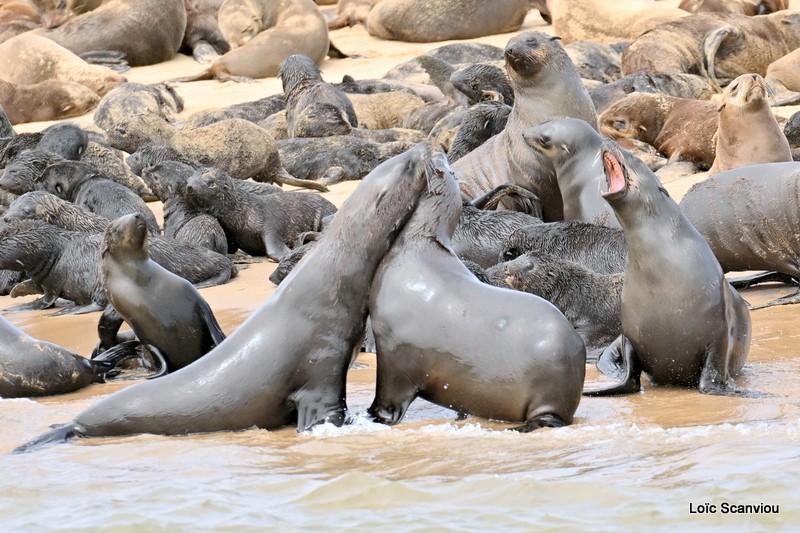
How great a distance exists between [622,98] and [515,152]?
4.70m

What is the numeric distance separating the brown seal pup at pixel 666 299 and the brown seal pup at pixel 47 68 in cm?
1451

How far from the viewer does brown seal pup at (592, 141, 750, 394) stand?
5.16m

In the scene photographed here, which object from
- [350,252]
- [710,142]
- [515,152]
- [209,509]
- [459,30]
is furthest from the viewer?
[459,30]

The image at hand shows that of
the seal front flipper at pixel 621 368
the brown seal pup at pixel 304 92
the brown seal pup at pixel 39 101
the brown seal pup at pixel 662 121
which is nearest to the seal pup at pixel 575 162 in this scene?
the seal front flipper at pixel 621 368

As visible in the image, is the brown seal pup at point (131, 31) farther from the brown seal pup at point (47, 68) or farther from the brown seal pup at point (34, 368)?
the brown seal pup at point (34, 368)

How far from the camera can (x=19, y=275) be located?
31.5 ft

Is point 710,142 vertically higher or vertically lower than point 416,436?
lower

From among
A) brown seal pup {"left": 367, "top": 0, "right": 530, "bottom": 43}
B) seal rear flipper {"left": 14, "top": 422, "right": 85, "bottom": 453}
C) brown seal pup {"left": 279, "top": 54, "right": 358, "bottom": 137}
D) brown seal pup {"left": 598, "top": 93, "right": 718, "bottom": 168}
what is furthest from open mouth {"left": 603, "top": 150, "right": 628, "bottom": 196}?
Answer: brown seal pup {"left": 367, "top": 0, "right": 530, "bottom": 43}

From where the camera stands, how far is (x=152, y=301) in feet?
20.8

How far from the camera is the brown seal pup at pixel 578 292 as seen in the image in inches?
243

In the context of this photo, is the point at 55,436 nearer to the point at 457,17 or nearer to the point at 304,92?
the point at 304,92

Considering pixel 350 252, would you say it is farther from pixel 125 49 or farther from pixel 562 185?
pixel 125 49

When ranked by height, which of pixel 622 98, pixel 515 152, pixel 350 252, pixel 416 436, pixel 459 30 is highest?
pixel 350 252

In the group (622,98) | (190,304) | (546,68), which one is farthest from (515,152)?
(622,98)
